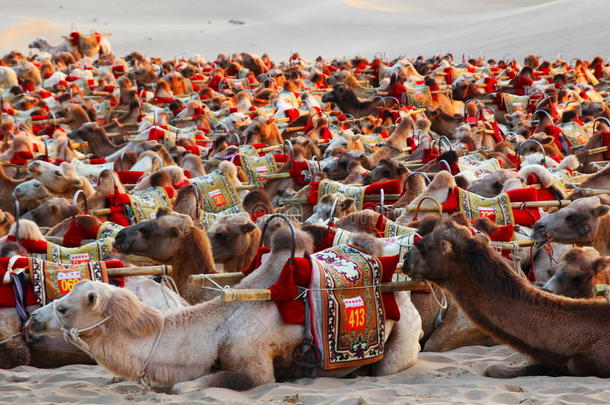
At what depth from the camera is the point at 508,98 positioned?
2127cm

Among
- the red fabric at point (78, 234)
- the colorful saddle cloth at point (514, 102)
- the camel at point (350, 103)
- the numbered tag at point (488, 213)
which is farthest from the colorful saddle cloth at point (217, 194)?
the colorful saddle cloth at point (514, 102)

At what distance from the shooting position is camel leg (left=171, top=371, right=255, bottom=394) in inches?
230

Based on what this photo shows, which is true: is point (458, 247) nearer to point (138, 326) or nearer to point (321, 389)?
point (321, 389)

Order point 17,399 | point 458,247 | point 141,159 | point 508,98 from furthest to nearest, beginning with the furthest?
point 508,98 → point 141,159 → point 458,247 → point 17,399

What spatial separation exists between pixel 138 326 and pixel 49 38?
157 ft

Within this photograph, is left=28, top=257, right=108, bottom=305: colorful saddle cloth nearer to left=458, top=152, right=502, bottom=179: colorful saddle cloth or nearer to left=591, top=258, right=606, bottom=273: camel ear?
A: left=591, top=258, right=606, bottom=273: camel ear

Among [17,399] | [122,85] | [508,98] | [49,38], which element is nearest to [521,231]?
[17,399]

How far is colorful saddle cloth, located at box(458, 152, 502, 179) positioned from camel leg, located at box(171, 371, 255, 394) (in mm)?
6532

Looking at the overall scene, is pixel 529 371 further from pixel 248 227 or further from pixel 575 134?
pixel 575 134

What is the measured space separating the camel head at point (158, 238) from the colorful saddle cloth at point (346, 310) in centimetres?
140

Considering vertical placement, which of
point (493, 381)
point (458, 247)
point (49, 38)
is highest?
point (49, 38)

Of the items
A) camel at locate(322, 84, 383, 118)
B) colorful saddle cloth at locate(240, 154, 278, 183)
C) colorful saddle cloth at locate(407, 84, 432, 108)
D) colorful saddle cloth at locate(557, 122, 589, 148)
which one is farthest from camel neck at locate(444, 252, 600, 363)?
colorful saddle cloth at locate(407, 84, 432, 108)

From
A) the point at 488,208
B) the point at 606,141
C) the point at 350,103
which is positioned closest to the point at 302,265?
the point at 488,208

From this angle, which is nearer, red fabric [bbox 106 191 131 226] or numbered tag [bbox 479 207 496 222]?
numbered tag [bbox 479 207 496 222]
